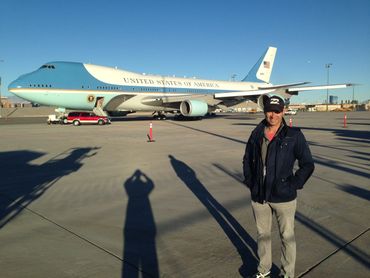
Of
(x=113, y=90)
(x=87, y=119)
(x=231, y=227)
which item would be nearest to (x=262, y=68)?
(x=113, y=90)

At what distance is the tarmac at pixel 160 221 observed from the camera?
361 cm

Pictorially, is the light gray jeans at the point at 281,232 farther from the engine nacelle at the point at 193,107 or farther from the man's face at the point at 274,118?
the engine nacelle at the point at 193,107

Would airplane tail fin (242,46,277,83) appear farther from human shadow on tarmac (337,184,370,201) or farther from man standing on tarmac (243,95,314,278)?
man standing on tarmac (243,95,314,278)

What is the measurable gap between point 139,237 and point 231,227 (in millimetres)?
1340

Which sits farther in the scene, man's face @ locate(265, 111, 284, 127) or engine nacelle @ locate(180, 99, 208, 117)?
engine nacelle @ locate(180, 99, 208, 117)

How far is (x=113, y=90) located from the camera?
28.5 meters

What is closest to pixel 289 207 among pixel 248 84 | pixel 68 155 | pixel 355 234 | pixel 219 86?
pixel 355 234

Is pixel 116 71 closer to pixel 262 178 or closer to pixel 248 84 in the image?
pixel 248 84

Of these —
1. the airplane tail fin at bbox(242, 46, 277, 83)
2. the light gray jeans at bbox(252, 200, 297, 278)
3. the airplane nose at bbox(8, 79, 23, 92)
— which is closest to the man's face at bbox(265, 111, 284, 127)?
the light gray jeans at bbox(252, 200, 297, 278)

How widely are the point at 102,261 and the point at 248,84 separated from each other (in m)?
41.2

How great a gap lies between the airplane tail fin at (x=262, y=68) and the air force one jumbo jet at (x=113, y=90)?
Result: 1019cm

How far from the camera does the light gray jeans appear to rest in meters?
3.25

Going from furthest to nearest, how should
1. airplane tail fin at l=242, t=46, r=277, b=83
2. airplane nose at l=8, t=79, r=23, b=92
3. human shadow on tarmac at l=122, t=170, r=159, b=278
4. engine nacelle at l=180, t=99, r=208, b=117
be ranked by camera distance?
airplane tail fin at l=242, t=46, r=277, b=83 < engine nacelle at l=180, t=99, r=208, b=117 < airplane nose at l=8, t=79, r=23, b=92 < human shadow on tarmac at l=122, t=170, r=159, b=278

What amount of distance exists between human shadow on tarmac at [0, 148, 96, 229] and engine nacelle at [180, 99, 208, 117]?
Result: 17.0 meters
